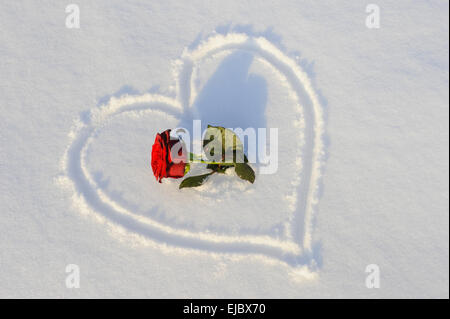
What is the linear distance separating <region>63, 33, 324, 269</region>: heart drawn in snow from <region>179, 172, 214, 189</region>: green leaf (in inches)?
8.0

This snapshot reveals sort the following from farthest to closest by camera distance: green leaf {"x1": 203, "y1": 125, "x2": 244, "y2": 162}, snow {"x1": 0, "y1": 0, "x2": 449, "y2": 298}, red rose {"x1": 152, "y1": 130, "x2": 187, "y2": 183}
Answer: snow {"x1": 0, "y1": 0, "x2": 449, "y2": 298} → green leaf {"x1": 203, "y1": 125, "x2": 244, "y2": 162} → red rose {"x1": 152, "y1": 130, "x2": 187, "y2": 183}

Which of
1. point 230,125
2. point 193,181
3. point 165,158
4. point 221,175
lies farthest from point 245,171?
point 165,158

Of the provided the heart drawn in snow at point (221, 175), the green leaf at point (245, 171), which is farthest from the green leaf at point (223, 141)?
the heart drawn in snow at point (221, 175)

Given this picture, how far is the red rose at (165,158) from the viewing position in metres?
2.28

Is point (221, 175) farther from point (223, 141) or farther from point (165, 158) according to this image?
point (165, 158)

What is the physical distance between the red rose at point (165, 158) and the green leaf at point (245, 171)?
40cm

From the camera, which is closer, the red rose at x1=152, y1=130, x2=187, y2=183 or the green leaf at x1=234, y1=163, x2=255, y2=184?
the red rose at x1=152, y1=130, x2=187, y2=183

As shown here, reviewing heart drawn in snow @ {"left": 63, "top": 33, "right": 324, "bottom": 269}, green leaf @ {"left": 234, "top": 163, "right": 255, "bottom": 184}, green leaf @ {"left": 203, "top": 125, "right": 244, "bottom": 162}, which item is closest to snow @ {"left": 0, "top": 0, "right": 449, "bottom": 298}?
heart drawn in snow @ {"left": 63, "top": 33, "right": 324, "bottom": 269}

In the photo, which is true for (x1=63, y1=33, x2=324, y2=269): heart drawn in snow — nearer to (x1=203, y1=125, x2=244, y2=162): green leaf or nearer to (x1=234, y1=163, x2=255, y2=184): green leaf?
(x1=234, y1=163, x2=255, y2=184): green leaf

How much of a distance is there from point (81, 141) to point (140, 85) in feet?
2.17

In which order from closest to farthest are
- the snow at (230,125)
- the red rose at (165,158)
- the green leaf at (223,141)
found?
1. the red rose at (165,158)
2. the green leaf at (223,141)
3. the snow at (230,125)

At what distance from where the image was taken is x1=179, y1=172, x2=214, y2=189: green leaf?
2561 mm

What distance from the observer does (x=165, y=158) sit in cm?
228

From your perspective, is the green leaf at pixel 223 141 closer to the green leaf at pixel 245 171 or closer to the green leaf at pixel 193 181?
the green leaf at pixel 245 171
